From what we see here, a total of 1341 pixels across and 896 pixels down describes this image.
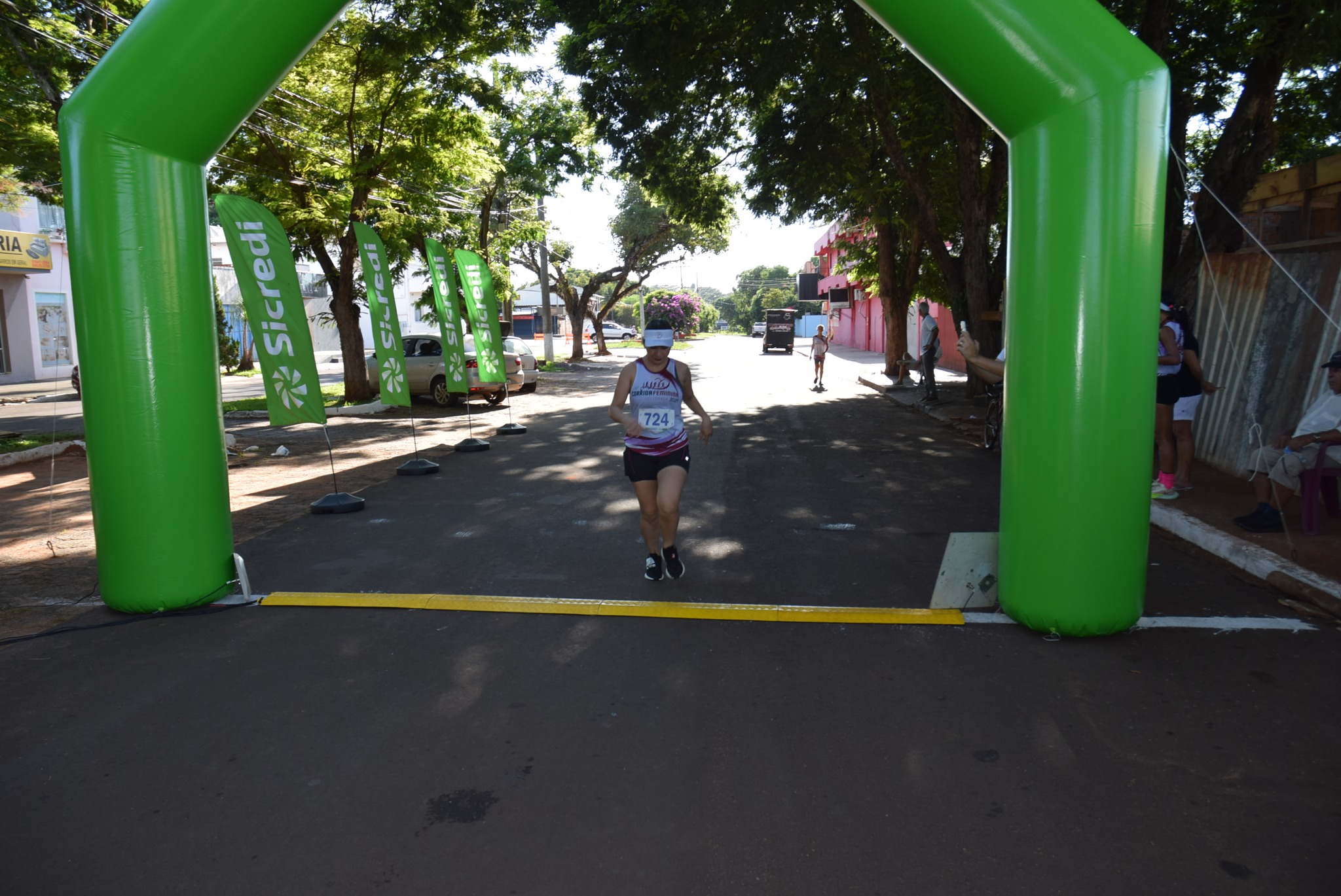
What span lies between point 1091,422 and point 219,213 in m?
6.00

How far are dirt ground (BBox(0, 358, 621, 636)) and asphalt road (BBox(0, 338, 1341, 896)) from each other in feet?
3.96

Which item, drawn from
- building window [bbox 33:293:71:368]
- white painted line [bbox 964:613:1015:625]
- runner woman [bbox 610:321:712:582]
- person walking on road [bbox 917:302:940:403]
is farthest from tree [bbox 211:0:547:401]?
building window [bbox 33:293:71:368]

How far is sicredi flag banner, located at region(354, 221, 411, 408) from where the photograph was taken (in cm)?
1083

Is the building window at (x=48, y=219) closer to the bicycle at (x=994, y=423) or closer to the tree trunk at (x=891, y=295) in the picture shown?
the tree trunk at (x=891, y=295)

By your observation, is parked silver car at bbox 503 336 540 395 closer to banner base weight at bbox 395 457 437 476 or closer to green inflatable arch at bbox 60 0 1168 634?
banner base weight at bbox 395 457 437 476

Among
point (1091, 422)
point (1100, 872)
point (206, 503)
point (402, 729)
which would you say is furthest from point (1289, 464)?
point (206, 503)

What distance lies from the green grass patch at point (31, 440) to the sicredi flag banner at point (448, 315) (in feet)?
18.0

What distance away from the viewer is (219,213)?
22.2 feet

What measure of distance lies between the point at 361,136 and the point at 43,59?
20.9ft

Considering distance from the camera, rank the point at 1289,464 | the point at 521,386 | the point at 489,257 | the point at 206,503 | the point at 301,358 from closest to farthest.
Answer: the point at 206,503 < the point at 1289,464 < the point at 301,358 < the point at 521,386 < the point at 489,257

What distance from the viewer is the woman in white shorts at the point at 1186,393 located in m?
7.98

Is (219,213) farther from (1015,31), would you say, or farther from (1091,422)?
(1091,422)

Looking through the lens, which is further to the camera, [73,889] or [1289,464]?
[1289,464]

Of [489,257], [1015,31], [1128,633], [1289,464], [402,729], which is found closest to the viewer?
[402,729]
